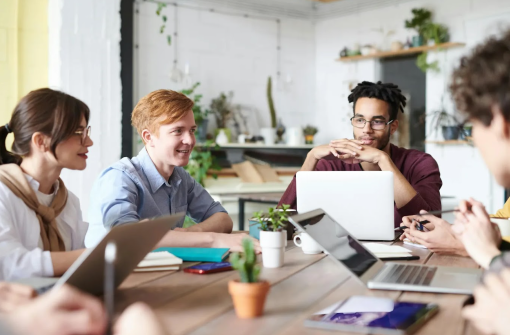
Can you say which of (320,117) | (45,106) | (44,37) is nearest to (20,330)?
(45,106)

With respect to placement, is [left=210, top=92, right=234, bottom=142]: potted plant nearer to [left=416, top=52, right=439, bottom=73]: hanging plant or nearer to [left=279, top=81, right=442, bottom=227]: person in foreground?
[left=416, top=52, right=439, bottom=73]: hanging plant

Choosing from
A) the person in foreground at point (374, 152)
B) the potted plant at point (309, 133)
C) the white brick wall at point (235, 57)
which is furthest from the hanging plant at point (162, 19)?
the person in foreground at point (374, 152)

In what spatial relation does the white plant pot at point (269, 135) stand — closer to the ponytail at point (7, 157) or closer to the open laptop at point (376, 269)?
the ponytail at point (7, 157)

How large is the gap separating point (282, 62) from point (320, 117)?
2.52ft

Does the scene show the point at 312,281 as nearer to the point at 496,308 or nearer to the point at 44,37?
the point at 496,308

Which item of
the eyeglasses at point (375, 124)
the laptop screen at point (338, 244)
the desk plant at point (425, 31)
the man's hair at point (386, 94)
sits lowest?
the laptop screen at point (338, 244)

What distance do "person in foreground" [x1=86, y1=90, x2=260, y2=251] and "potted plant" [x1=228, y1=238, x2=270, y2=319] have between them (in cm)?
83

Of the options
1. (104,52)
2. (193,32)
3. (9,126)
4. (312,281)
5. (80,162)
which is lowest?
(312,281)

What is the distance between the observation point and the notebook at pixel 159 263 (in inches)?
59.5

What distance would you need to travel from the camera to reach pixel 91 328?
2.83 feet

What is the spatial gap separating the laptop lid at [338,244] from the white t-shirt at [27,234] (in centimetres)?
68

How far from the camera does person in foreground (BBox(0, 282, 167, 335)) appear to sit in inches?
33.3

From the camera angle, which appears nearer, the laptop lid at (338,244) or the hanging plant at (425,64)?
the laptop lid at (338,244)

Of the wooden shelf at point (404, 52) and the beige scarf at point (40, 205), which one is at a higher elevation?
the wooden shelf at point (404, 52)
